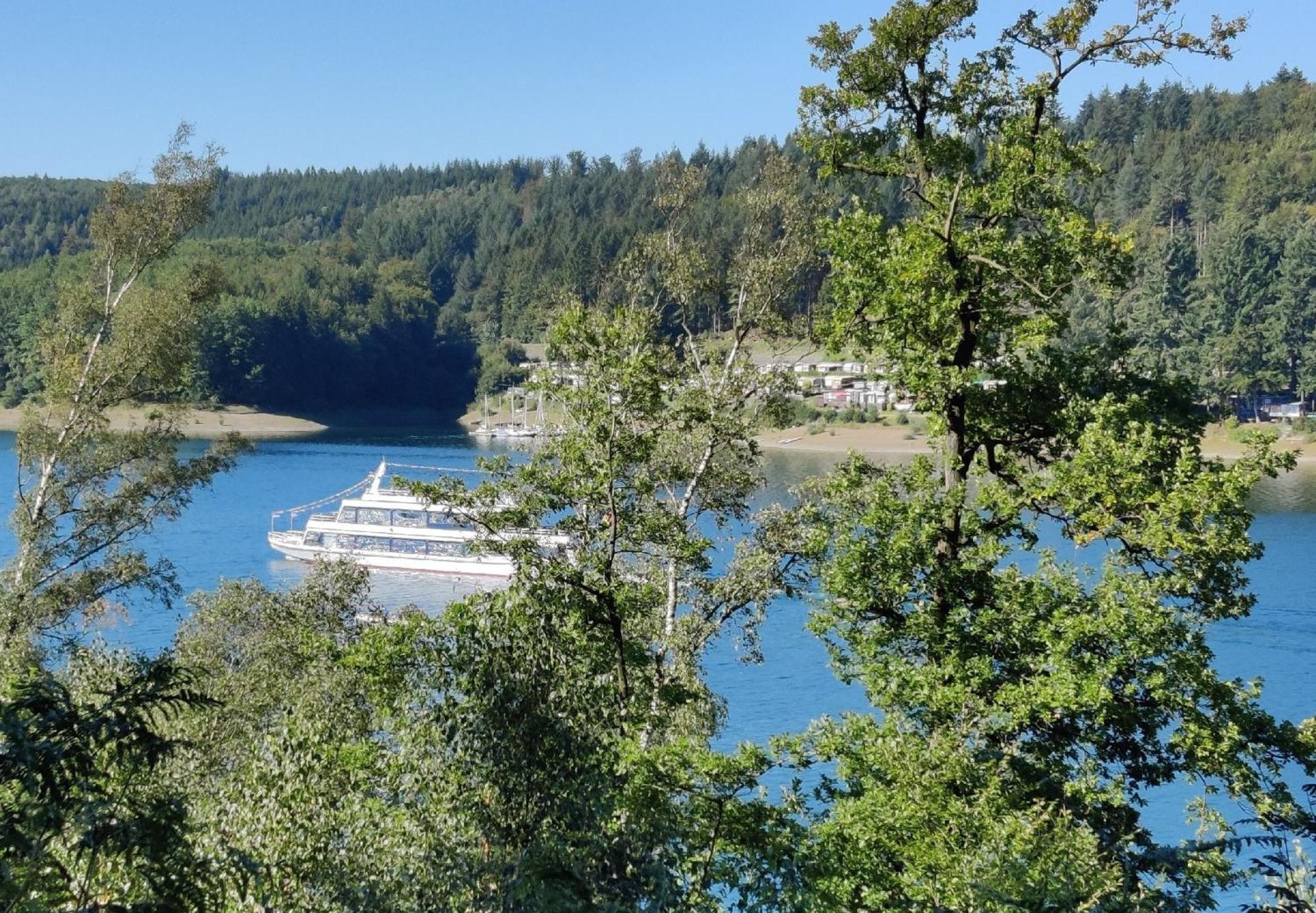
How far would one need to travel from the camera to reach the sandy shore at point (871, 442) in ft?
273

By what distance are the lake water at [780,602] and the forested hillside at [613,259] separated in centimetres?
1483

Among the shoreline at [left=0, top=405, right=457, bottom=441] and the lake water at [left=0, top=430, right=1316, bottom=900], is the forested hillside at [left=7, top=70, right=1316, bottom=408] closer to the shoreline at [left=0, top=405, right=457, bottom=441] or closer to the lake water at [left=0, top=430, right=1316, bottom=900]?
the shoreline at [left=0, top=405, right=457, bottom=441]

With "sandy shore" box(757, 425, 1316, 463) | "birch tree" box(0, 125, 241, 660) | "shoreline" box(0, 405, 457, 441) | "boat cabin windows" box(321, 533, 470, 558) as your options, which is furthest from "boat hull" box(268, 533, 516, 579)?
"shoreline" box(0, 405, 457, 441)

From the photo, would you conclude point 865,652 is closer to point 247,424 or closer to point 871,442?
point 871,442

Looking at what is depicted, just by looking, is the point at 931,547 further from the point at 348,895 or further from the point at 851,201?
the point at 348,895

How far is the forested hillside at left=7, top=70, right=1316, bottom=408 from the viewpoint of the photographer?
99688 millimetres

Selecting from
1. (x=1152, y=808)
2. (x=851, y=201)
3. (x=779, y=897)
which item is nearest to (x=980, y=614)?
(x=779, y=897)

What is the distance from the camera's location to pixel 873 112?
1362 cm

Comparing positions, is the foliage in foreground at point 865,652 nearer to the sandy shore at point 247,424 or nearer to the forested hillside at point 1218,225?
the forested hillside at point 1218,225

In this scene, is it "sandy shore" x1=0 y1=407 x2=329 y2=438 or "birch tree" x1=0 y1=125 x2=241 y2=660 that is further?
"sandy shore" x1=0 y1=407 x2=329 y2=438

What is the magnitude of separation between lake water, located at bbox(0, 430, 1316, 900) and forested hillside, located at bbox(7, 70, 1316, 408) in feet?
48.7

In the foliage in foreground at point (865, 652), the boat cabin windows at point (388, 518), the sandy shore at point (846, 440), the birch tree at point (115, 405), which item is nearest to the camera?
the foliage in foreground at point (865, 652)

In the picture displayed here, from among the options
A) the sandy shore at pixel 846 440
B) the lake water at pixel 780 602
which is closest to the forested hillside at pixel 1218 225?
the lake water at pixel 780 602

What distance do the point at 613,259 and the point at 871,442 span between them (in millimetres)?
28832
